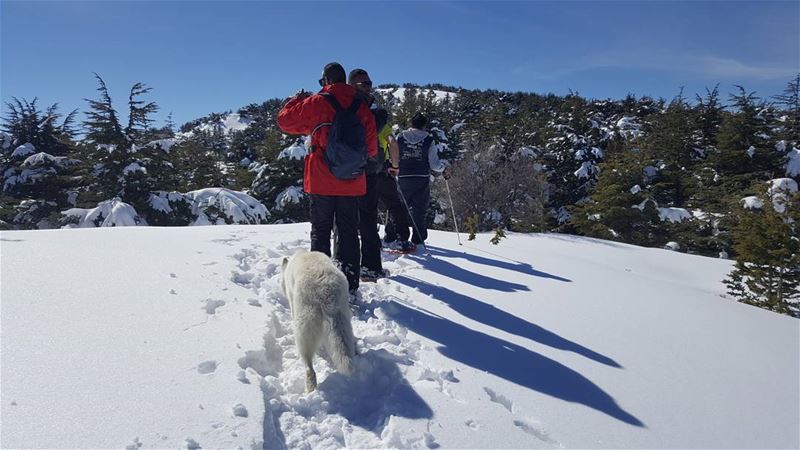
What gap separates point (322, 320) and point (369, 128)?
1978 millimetres

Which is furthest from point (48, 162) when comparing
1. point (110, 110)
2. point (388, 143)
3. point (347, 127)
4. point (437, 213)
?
point (437, 213)

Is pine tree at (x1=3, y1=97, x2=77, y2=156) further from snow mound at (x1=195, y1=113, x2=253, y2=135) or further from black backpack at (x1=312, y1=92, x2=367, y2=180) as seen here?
snow mound at (x1=195, y1=113, x2=253, y2=135)

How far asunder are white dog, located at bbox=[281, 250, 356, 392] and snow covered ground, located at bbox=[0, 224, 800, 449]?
199 millimetres

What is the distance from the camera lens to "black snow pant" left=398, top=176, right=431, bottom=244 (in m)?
6.58

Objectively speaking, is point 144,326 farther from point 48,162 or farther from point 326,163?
point 48,162

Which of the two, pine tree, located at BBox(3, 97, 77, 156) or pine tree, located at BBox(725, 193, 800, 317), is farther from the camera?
pine tree, located at BBox(3, 97, 77, 156)

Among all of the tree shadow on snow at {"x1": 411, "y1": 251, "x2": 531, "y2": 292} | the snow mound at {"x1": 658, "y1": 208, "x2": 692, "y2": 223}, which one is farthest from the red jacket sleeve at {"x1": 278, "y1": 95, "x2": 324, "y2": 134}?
the snow mound at {"x1": 658, "y1": 208, "x2": 692, "y2": 223}

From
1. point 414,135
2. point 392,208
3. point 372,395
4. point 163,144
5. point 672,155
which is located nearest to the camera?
point 372,395

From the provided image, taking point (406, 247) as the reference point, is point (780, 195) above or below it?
above

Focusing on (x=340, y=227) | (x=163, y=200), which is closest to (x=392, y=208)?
(x=340, y=227)

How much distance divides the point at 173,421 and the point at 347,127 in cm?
255

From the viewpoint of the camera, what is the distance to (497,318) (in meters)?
4.03

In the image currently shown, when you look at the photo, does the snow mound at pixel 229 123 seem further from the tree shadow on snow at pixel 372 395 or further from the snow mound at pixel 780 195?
the tree shadow on snow at pixel 372 395

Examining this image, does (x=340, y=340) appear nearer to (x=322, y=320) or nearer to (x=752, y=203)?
(x=322, y=320)
